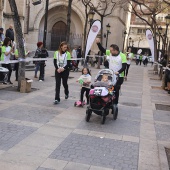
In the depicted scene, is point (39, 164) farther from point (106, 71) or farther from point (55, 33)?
point (55, 33)

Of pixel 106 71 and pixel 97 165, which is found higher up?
pixel 106 71

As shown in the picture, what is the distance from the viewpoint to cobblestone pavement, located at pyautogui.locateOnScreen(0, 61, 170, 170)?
15.6 ft

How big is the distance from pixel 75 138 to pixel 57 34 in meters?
35.9

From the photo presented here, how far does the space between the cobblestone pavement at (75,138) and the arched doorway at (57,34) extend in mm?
31092

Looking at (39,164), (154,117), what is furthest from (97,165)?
(154,117)

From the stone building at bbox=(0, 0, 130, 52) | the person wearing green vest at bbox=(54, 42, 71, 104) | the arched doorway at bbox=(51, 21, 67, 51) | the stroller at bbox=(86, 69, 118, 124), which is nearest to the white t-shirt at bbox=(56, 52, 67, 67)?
the person wearing green vest at bbox=(54, 42, 71, 104)

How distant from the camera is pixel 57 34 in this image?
40.8m

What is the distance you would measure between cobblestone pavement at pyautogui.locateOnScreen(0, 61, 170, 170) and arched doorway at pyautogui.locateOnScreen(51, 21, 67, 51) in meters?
31.1

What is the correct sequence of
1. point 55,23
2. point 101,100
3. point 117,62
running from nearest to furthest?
point 101,100, point 117,62, point 55,23

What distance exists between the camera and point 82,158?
194 inches

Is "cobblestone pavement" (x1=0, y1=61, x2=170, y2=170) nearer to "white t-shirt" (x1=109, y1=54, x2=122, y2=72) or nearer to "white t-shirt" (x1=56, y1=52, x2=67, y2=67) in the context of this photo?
"white t-shirt" (x1=56, y1=52, x2=67, y2=67)

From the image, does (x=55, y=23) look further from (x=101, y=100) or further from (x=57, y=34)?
(x=101, y=100)

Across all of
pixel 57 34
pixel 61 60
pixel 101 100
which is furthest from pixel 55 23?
pixel 101 100

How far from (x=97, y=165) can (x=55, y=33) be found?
3781 centimetres
